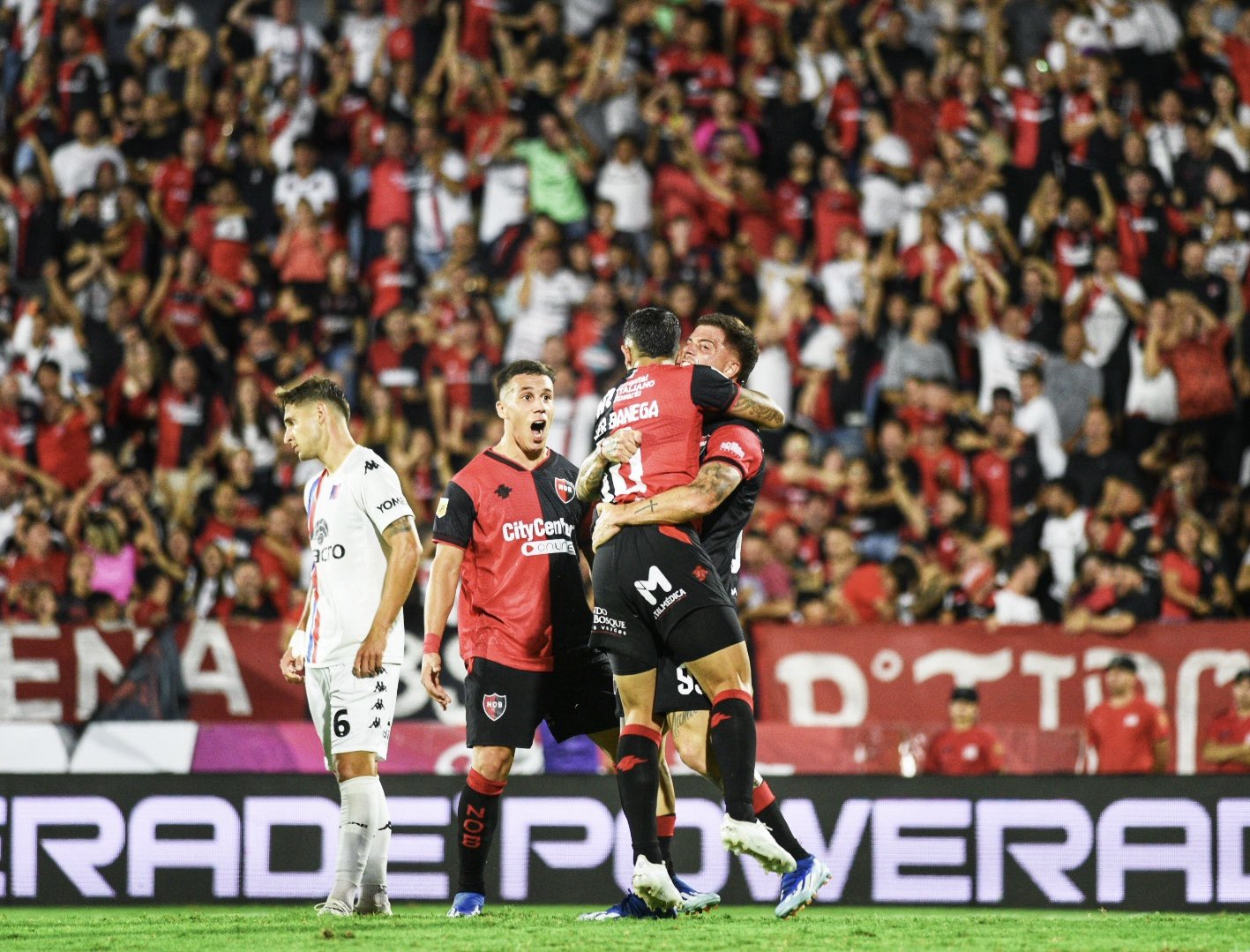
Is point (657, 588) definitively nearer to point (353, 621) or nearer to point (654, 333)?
point (654, 333)

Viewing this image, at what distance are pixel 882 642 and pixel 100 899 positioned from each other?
5.54 metres

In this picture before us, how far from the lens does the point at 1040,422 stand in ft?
48.4

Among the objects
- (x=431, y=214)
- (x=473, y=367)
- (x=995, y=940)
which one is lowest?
(x=995, y=940)

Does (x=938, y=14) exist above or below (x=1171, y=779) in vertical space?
above

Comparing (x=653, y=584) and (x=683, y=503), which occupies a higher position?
(x=683, y=503)

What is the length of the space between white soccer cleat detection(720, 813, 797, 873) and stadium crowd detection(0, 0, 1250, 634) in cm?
610

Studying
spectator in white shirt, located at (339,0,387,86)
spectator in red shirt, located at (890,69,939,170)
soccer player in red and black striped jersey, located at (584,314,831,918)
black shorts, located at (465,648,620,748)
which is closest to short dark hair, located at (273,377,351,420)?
black shorts, located at (465,648,620,748)

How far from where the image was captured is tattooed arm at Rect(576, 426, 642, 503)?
7.44 meters

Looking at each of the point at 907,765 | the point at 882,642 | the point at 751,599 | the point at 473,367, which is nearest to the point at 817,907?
the point at 907,765

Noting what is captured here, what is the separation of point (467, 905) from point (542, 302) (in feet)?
29.7

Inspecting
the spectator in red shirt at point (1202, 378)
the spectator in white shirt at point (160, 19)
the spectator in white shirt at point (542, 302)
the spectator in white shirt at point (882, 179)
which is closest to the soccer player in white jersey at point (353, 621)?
the spectator in white shirt at point (542, 302)

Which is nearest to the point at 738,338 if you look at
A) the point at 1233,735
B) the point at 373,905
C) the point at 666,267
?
the point at 373,905

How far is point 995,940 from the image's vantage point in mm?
6789

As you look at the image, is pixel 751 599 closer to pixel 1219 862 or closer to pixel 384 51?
pixel 1219 862
